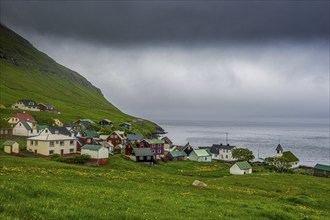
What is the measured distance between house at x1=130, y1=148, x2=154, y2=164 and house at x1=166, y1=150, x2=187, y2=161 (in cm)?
2015

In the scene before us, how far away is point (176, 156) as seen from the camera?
126m

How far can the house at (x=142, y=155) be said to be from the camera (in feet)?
337

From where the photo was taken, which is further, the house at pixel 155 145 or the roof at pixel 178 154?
the roof at pixel 178 154

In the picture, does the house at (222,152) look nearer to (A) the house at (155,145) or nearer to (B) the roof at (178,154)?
(B) the roof at (178,154)

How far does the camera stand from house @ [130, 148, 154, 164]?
103m

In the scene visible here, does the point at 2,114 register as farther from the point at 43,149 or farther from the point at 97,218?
the point at 97,218

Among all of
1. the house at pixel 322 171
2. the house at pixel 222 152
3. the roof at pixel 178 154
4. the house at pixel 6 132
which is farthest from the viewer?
the house at pixel 222 152

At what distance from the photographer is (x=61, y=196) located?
19266mm

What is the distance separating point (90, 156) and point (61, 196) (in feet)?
215

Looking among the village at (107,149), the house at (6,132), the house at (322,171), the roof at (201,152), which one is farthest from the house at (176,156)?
the house at (6,132)

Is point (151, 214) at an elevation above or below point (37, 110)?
below

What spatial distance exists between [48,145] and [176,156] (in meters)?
53.1

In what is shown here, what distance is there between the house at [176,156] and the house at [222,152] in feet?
78.2

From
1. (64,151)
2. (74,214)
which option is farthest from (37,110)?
(74,214)
